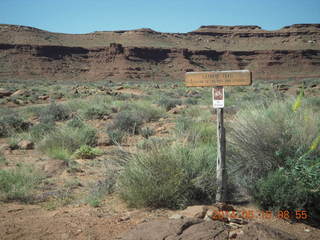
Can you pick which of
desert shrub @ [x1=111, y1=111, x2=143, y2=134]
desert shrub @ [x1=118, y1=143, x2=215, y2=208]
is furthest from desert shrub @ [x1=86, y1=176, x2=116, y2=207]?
desert shrub @ [x1=111, y1=111, x2=143, y2=134]

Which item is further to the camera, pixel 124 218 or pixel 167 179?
pixel 167 179

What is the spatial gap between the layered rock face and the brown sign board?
55.0m

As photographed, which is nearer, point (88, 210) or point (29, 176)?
point (88, 210)

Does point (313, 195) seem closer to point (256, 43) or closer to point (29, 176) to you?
point (29, 176)

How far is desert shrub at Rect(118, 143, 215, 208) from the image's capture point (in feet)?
11.7

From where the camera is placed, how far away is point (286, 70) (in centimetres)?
6794

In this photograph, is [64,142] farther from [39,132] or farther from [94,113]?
[94,113]

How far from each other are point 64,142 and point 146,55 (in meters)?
62.0

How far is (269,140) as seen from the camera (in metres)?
3.94

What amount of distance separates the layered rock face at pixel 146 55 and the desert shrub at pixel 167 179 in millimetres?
54876

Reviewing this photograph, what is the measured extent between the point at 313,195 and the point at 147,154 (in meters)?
2.01

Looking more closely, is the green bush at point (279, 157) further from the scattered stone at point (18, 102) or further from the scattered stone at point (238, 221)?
the scattered stone at point (18, 102)

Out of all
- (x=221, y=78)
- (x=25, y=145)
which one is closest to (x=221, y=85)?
(x=221, y=78)

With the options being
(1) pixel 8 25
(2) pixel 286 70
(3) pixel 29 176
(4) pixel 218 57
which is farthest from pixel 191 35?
(3) pixel 29 176
